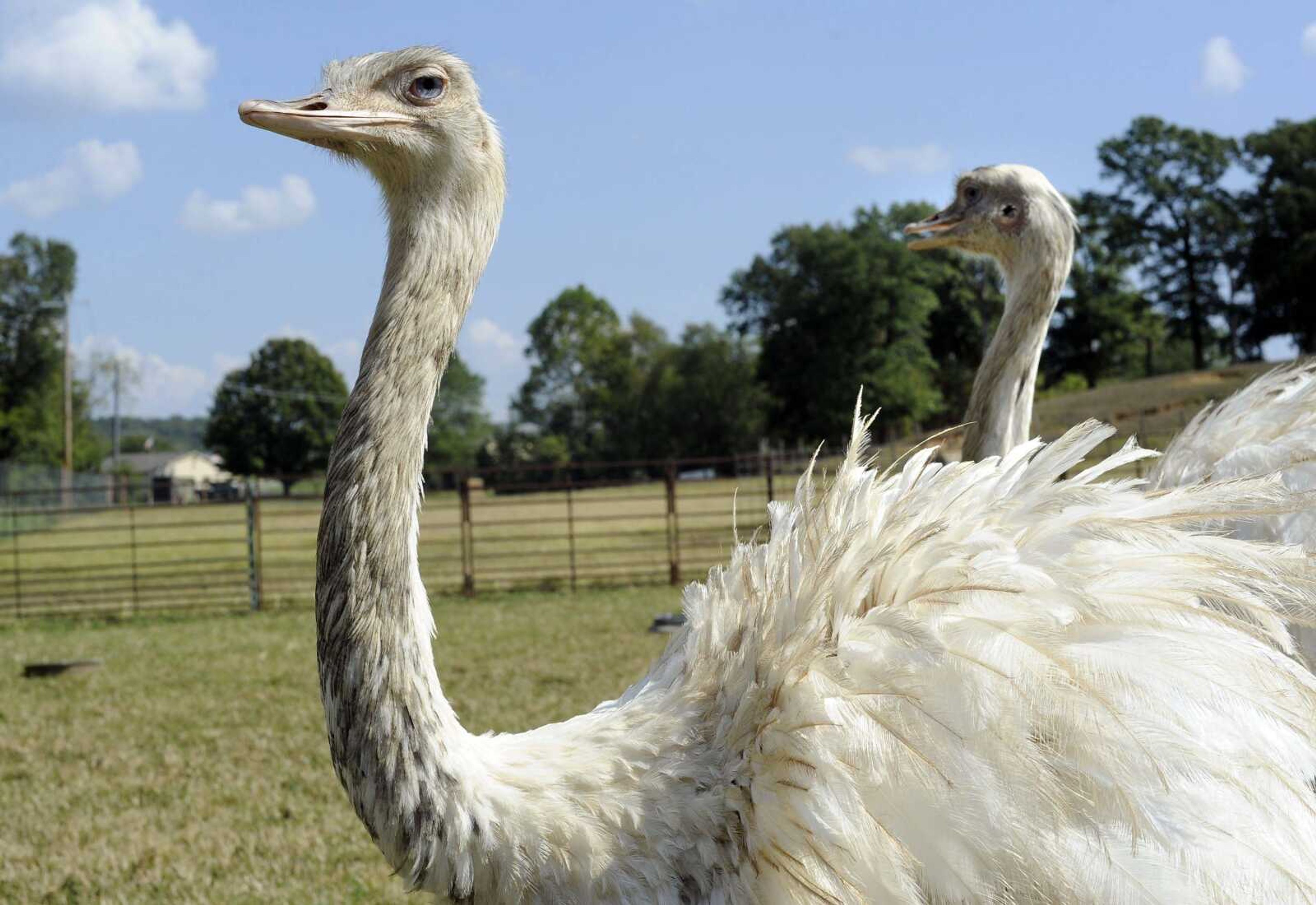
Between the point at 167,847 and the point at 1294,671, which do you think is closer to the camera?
the point at 1294,671

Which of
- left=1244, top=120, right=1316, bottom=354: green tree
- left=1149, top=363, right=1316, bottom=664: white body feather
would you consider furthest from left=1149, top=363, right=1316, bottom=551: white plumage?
left=1244, top=120, right=1316, bottom=354: green tree

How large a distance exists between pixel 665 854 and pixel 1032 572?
2.50 ft

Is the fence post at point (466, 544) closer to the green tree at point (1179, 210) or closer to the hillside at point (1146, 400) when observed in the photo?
the hillside at point (1146, 400)

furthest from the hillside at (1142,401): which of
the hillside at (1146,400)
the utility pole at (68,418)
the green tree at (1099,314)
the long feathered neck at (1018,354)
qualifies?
the utility pole at (68,418)

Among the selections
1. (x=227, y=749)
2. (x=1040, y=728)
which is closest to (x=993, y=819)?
(x=1040, y=728)

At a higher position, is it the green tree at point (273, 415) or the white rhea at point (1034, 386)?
the green tree at point (273, 415)

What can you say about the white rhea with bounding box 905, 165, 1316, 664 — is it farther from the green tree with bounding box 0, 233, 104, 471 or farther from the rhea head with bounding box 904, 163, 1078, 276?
the green tree with bounding box 0, 233, 104, 471

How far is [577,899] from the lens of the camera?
193cm

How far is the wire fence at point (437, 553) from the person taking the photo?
43.2 ft

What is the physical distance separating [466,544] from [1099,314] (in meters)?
38.3

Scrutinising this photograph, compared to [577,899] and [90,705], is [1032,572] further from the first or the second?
[90,705]

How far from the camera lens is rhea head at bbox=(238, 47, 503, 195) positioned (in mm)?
2180

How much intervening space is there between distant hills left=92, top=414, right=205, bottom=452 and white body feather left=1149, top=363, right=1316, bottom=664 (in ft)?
327

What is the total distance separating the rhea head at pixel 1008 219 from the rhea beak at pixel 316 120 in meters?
2.55
